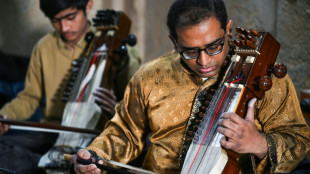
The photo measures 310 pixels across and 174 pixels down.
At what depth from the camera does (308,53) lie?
2.00 meters

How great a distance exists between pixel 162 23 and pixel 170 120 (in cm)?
194

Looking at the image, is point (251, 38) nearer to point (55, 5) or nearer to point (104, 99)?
point (104, 99)

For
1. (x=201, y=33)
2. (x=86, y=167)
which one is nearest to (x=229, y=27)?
(x=201, y=33)

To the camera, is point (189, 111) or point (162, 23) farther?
point (162, 23)

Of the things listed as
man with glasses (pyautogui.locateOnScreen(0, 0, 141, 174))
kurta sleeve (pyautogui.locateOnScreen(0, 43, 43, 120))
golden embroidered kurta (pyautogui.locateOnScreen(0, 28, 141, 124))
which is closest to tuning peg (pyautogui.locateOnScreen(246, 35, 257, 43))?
man with glasses (pyautogui.locateOnScreen(0, 0, 141, 174))

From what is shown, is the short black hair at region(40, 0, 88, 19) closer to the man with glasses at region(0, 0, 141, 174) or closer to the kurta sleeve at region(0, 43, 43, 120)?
the man with glasses at region(0, 0, 141, 174)

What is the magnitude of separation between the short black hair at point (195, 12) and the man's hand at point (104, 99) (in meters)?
0.88

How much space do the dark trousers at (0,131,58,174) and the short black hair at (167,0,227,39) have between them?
1281mm

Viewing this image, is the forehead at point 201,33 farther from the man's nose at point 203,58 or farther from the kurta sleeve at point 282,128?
the kurta sleeve at point 282,128

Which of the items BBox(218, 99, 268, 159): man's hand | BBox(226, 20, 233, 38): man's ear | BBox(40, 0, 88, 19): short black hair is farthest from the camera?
BBox(40, 0, 88, 19): short black hair

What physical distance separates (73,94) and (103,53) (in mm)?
297

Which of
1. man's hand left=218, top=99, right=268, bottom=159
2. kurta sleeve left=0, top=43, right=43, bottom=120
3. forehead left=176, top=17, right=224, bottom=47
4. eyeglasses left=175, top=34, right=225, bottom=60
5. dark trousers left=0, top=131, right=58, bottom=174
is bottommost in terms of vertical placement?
dark trousers left=0, top=131, right=58, bottom=174

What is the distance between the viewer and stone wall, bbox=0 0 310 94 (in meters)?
2.02

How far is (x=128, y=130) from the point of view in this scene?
2064 millimetres
